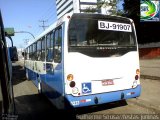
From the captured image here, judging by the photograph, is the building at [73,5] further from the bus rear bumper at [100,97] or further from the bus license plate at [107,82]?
the bus license plate at [107,82]

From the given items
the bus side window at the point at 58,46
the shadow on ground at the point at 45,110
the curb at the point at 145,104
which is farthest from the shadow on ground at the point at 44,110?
the bus side window at the point at 58,46

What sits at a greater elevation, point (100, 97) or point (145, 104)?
point (100, 97)

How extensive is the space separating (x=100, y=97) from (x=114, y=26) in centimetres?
212

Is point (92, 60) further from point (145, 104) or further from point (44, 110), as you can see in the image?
point (44, 110)

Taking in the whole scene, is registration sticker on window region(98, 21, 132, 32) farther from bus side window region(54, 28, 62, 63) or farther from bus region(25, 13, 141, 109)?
bus side window region(54, 28, 62, 63)

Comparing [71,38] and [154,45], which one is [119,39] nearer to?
[71,38]

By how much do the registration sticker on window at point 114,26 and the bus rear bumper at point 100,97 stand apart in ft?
5.93

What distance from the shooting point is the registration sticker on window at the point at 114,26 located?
755cm

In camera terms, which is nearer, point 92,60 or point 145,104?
point 92,60

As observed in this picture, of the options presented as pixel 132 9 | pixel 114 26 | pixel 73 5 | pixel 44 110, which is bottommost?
pixel 44 110

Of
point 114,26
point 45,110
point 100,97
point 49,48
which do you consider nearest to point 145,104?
point 100,97

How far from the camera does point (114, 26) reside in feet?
25.5

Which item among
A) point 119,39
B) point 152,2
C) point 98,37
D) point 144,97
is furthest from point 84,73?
point 152,2

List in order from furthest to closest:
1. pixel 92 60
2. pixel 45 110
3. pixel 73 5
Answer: pixel 73 5, pixel 45 110, pixel 92 60
